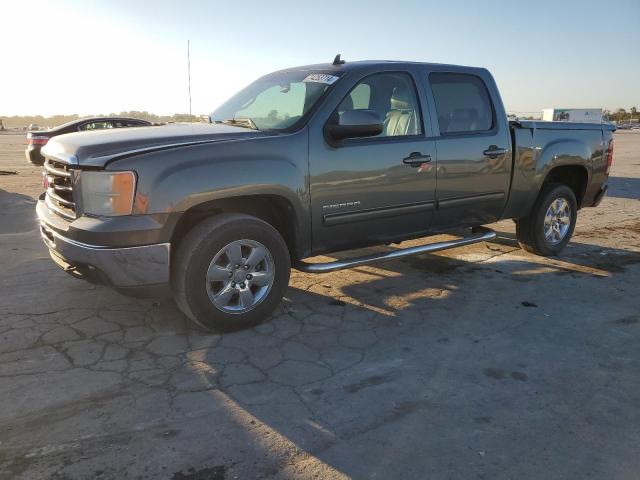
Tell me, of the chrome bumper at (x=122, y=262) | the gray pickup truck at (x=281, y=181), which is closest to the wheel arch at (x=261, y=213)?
the gray pickup truck at (x=281, y=181)

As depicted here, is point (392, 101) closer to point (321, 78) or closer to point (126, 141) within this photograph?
point (321, 78)

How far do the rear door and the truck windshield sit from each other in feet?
3.67

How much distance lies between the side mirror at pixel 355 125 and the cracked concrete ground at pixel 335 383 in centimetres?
141

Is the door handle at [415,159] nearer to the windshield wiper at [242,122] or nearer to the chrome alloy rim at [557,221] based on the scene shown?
the windshield wiper at [242,122]

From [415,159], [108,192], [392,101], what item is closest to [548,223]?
[415,159]

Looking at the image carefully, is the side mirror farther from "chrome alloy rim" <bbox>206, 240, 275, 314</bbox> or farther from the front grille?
the front grille

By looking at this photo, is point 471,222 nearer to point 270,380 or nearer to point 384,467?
point 270,380

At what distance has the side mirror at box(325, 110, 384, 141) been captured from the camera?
12.7 feet

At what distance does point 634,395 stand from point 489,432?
40.6 inches

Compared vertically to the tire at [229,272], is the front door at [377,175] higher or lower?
higher

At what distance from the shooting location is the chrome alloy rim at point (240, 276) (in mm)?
3691

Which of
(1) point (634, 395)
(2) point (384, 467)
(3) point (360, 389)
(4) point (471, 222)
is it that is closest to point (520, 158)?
(4) point (471, 222)

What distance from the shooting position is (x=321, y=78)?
4.35 meters

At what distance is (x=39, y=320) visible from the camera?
12.9 ft
